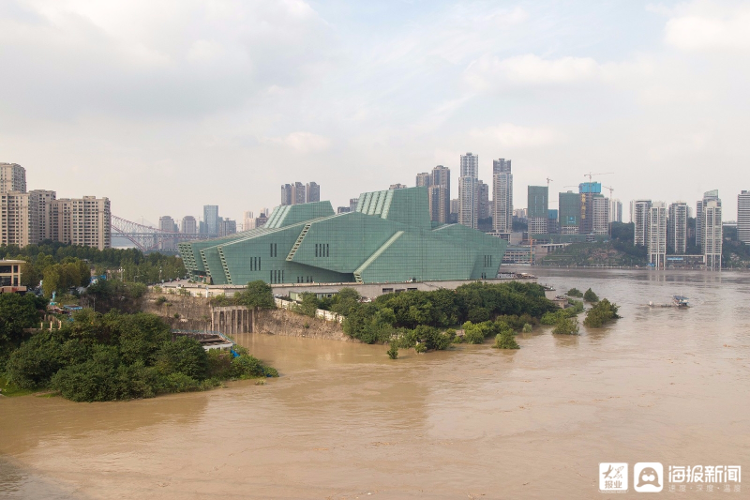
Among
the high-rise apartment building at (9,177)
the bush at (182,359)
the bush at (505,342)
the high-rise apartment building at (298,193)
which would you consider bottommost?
the bush at (505,342)

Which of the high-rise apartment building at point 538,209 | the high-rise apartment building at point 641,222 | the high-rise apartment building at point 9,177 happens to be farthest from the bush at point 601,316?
the high-rise apartment building at point 538,209

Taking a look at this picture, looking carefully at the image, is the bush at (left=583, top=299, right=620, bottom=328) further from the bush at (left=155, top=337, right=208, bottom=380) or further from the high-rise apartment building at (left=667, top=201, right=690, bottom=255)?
the high-rise apartment building at (left=667, top=201, right=690, bottom=255)

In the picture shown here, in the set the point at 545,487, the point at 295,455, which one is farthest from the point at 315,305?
the point at 545,487

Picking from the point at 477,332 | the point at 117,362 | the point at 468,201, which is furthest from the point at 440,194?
the point at 117,362

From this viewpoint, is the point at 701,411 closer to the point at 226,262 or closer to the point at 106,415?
the point at 106,415

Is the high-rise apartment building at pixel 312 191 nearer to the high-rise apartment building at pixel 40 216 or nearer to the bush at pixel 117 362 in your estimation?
the high-rise apartment building at pixel 40 216

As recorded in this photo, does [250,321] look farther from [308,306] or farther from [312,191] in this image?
[312,191]
